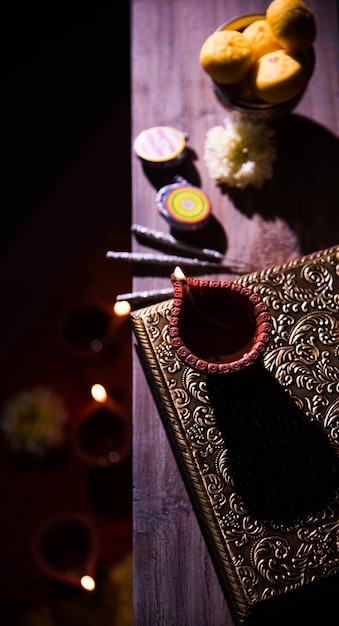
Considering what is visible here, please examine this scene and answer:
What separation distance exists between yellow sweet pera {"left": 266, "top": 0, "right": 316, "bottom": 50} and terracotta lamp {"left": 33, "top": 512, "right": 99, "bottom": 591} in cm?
105

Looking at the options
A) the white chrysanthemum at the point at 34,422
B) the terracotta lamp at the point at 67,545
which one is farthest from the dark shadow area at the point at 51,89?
the terracotta lamp at the point at 67,545

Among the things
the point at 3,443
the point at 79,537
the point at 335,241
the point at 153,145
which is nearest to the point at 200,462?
the point at 335,241

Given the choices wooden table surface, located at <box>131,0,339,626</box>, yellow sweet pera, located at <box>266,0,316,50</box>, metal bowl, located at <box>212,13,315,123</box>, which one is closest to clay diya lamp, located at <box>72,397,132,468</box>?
wooden table surface, located at <box>131,0,339,626</box>

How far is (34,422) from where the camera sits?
58.6 inches

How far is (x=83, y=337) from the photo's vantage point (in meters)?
1.51

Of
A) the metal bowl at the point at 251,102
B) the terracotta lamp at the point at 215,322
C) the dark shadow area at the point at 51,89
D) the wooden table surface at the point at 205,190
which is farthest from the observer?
the dark shadow area at the point at 51,89

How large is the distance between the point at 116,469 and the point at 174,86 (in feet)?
2.82

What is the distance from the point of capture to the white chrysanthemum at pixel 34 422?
1.47m

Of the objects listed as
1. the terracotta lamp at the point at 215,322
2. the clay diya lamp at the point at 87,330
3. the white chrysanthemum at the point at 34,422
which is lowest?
the white chrysanthemum at the point at 34,422

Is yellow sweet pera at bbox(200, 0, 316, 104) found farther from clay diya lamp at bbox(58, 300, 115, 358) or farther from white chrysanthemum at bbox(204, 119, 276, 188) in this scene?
clay diya lamp at bbox(58, 300, 115, 358)

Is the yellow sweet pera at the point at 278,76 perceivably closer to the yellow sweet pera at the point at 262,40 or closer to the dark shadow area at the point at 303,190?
the yellow sweet pera at the point at 262,40

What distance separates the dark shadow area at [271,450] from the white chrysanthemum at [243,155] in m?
0.35

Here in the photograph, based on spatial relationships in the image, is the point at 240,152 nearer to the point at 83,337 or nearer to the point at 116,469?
the point at 83,337

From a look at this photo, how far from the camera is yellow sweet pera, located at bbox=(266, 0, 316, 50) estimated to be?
920 mm
